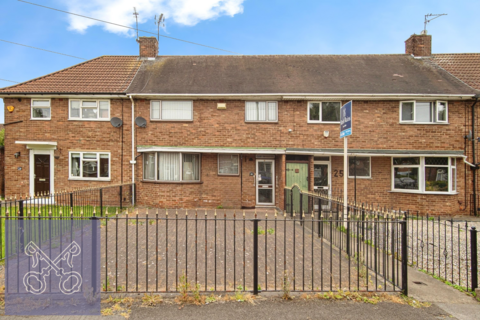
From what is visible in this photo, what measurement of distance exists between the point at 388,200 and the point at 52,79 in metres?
17.2

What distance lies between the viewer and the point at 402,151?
11734 mm

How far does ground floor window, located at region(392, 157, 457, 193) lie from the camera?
38.7 feet

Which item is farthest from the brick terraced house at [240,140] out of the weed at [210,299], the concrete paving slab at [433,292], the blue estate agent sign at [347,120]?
the weed at [210,299]

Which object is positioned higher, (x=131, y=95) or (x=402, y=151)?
(x=131, y=95)

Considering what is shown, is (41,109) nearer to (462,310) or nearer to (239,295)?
(239,295)

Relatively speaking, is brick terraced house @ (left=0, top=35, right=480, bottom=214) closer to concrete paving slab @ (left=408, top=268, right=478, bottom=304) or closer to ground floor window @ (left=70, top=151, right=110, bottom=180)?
ground floor window @ (left=70, top=151, right=110, bottom=180)

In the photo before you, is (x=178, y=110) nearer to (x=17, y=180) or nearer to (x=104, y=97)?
(x=104, y=97)

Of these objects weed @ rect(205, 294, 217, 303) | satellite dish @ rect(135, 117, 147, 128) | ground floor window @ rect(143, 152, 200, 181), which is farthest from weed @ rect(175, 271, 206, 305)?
satellite dish @ rect(135, 117, 147, 128)

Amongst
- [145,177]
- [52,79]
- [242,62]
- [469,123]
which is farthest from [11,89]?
[469,123]

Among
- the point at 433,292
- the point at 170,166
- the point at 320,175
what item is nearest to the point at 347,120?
the point at 433,292

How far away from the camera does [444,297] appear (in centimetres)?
421

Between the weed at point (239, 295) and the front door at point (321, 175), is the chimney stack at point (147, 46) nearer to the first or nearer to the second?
the front door at point (321, 175)

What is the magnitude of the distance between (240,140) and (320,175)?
4.18m

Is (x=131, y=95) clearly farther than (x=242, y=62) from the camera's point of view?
No
